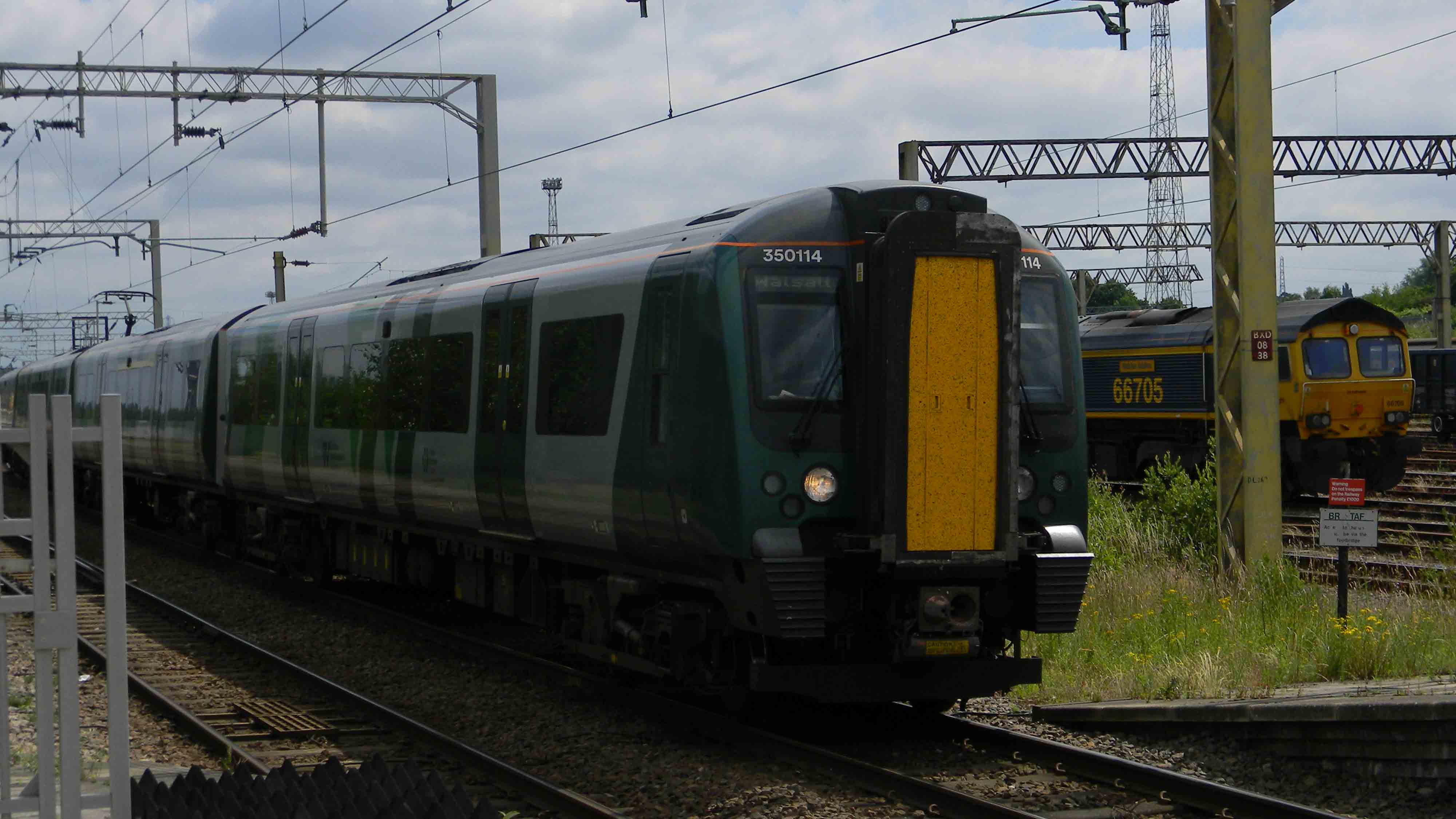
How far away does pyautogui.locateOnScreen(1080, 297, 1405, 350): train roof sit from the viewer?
23.8m

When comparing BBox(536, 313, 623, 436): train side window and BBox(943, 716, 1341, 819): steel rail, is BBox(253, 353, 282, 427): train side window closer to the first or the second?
BBox(536, 313, 623, 436): train side window

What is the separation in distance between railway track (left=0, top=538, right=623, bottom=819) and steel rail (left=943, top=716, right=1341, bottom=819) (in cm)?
237

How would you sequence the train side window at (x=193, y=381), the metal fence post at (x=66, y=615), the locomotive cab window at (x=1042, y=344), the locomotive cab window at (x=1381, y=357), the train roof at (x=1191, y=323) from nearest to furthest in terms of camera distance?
the metal fence post at (x=66, y=615), the locomotive cab window at (x=1042, y=344), the train side window at (x=193, y=381), the train roof at (x=1191, y=323), the locomotive cab window at (x=1381, y=357)

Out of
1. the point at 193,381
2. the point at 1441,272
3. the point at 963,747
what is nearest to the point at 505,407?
the point at 963,747

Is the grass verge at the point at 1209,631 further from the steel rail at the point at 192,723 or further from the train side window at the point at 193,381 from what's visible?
the train side window at the point at 193,381

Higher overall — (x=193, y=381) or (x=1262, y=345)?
(x=193, y=381)

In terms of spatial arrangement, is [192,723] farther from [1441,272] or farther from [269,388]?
[1441,272]

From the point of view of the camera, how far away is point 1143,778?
25.0ft

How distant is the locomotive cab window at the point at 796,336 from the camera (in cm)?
836

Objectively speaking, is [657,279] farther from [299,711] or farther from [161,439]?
[161,439]

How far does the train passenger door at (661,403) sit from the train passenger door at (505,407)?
179 centimetres

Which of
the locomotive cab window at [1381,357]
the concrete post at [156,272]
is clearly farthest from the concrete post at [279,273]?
the locomotive cab window at [1381,357]

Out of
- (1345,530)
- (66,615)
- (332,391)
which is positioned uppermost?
(332,391)

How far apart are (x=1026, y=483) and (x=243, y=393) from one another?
1174 cm
